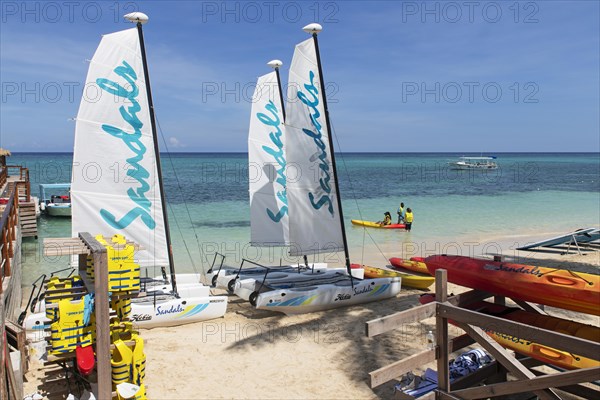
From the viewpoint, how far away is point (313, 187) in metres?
12.6

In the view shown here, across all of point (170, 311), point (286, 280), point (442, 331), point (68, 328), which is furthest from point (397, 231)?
point (68, 328)

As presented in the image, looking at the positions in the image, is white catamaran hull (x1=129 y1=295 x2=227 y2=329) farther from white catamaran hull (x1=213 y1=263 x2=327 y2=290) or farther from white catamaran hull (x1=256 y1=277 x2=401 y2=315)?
white catamaran hull (x1=213 y1=263 x2=327 y2=290)

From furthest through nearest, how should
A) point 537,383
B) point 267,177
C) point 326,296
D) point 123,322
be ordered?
point 267,177
point 326,296
point 123,322
point 537,383

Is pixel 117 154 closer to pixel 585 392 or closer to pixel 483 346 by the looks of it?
pixel 483 346

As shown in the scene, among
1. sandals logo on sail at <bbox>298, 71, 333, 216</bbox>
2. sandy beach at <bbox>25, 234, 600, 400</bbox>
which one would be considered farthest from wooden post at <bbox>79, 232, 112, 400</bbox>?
sandals logo on sail at <bbox>298, 71, 333, 216</bbox>

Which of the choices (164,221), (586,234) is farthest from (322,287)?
(586,234)

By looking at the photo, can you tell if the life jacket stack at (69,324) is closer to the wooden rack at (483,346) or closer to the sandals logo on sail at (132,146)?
the wooden rack at (483,346)

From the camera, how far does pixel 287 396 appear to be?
24.7 feet

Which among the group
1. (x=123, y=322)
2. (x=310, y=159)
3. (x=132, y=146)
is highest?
(x=132, y=146)

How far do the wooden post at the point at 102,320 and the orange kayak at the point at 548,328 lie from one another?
14.8ft

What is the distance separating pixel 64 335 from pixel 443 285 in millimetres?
4825

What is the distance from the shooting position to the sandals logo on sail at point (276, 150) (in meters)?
14.4

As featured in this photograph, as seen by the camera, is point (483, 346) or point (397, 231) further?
point (397, 231)

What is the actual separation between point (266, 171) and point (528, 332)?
10.6 meters
